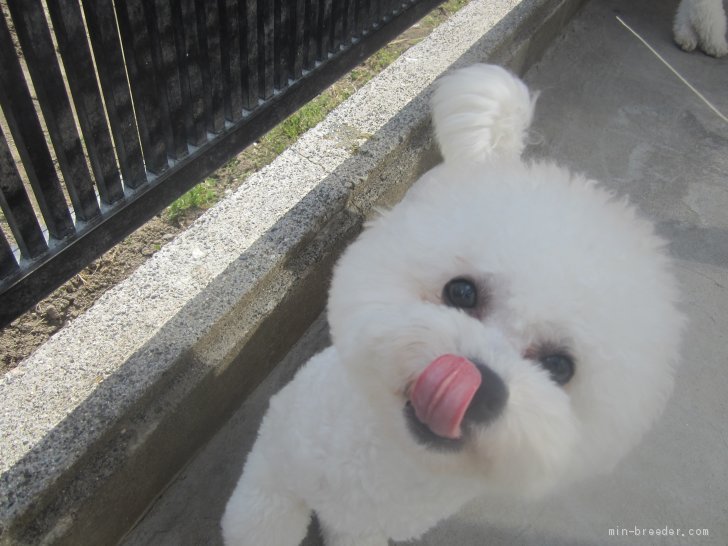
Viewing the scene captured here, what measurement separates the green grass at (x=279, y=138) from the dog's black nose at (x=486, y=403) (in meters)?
1.27

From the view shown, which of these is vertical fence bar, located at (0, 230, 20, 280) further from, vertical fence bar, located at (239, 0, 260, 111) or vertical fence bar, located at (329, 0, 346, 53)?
vertical fence bar, located at (329, 0, 346, 53)

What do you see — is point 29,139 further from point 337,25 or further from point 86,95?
point 337,25

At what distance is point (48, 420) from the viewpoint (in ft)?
3.83

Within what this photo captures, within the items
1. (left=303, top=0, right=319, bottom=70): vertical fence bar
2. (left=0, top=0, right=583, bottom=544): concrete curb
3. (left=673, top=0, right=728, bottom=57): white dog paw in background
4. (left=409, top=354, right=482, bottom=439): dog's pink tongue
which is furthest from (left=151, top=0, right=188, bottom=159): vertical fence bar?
(left=673, top=0, right=728, bottom=57): white dog paw in background

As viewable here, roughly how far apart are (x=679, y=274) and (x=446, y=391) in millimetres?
1806

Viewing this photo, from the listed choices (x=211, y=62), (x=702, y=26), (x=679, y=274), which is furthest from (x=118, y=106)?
(x=702, y=26)

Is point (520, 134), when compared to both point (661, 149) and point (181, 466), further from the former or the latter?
point (661, 149)

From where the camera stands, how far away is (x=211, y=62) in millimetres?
1372

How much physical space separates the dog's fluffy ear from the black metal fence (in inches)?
21.8

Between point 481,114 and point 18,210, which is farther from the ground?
point 481,114

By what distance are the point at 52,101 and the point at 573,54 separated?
290 centimetres

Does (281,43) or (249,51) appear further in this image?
(281,43)

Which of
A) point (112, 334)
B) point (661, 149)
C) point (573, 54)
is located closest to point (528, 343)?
point (112, 334)

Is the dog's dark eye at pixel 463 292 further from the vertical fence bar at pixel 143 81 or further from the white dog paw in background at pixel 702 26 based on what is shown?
the white dog paw in background at pixel 702 26
